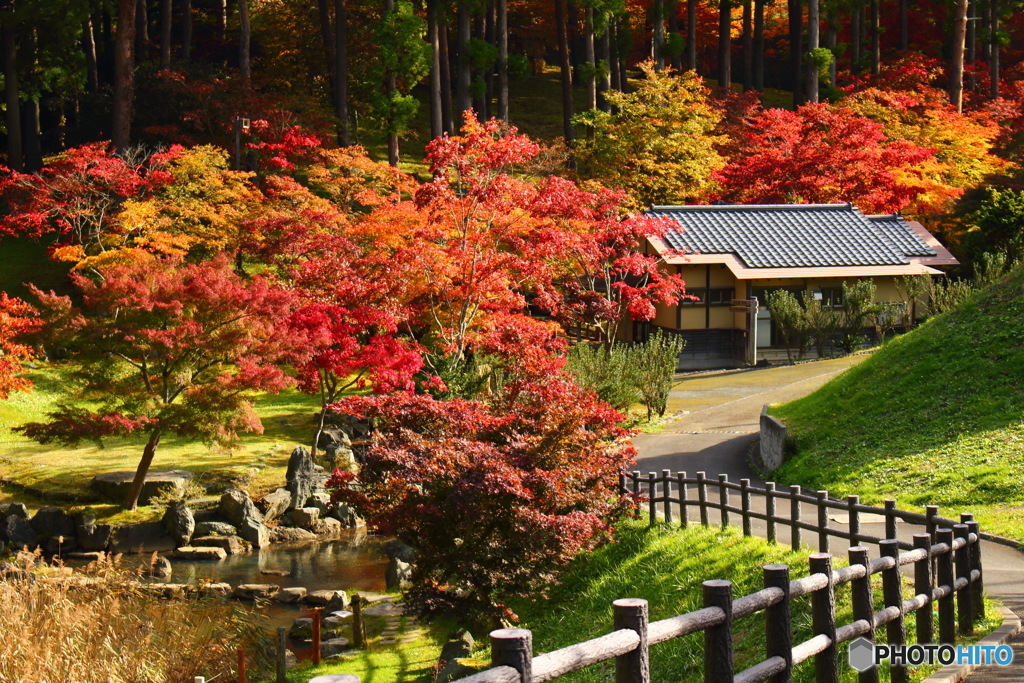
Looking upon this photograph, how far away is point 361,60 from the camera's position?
39594mm

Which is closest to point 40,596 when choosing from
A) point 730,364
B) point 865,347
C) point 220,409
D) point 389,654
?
point 389,654

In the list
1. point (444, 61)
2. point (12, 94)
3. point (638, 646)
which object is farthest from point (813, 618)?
point (444, 61)

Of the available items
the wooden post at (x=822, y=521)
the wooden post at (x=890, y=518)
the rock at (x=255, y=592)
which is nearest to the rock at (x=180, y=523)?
the rock at (x=255, y=592)

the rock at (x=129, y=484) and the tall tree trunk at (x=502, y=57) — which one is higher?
the tall tree trunk at (x=502, y=57)

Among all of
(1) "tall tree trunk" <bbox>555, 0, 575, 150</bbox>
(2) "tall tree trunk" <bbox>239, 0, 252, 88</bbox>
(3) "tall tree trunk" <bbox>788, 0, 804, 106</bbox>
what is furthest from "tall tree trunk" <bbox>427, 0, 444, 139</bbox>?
(3) "tall tree trunk" <bbox>788, 0, 804, 106</bbox>

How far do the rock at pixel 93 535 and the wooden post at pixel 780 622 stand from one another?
1354cm

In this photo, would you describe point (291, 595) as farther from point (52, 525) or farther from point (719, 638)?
point (719, 638)

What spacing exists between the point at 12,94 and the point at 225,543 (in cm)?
2284

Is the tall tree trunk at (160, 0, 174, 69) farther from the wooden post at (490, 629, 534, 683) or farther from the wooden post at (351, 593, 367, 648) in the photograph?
the wooden post at (490, 629, 534, 683)

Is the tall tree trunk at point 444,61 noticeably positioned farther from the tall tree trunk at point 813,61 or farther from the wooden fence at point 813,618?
the wooden fence at point 813,618

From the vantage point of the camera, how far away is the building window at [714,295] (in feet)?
84.8

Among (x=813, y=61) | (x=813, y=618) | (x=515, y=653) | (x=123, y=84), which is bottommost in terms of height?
(x=813, y=618)

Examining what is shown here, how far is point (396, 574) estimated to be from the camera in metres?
14.4

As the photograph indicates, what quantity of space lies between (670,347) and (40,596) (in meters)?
13.6
